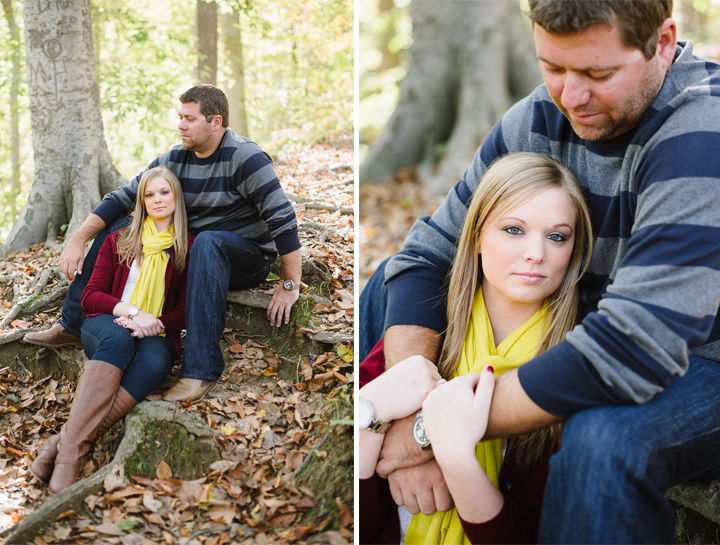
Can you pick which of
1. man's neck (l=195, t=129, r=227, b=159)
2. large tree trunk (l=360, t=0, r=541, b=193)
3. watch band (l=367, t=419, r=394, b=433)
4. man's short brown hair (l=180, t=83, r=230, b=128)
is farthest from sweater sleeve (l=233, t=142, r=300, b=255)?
large tree trunk (l=360, t=0, r=541, b=193)

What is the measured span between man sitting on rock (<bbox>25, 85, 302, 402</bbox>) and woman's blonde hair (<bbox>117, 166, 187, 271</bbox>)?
0.13m

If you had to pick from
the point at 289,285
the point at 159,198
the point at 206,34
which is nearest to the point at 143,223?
the point at 159,198

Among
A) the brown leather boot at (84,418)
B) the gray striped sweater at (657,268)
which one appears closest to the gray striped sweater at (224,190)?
the brown leather boot at (84,418)

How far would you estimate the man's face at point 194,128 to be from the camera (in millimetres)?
3059

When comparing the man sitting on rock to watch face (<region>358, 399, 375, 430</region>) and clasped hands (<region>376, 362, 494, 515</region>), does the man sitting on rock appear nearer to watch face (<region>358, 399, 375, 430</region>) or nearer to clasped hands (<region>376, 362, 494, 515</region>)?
watch face (<region>358, 399, 375, 430</region>)

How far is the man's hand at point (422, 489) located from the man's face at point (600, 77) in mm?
1254

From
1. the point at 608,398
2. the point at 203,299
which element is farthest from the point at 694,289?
the point at 203,299

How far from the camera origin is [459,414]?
5.53 feet

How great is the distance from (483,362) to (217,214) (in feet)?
6.42

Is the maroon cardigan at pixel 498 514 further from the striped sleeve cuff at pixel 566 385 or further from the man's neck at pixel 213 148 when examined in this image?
the man's neck at pixel 213 148

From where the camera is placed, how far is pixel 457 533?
1854 mm

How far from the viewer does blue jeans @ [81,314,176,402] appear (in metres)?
2.60

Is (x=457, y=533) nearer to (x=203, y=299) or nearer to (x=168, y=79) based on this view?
(x=203, y=299)

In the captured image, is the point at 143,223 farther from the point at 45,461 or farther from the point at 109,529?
the point at 109,529
